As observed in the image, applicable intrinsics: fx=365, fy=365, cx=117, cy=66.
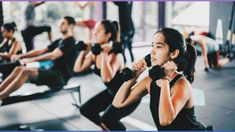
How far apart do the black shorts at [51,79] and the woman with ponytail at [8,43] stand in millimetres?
331

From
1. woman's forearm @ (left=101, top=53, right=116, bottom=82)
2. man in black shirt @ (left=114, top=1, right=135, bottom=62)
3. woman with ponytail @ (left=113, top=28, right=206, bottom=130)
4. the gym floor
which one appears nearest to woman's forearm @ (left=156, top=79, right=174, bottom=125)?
woman with ponytail @ (left=113, top=28, right=206, bottom=130)

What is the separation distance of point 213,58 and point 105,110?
1.19 metres

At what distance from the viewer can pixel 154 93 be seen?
1.92 m

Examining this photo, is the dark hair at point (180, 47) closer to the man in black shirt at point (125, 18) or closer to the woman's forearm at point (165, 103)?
the woman's forearm at point (165, 103)

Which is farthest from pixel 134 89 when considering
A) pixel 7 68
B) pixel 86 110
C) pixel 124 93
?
pixel 7 68

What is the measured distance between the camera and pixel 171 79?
6.08 ft

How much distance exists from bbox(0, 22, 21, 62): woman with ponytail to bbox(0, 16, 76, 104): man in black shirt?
9cm

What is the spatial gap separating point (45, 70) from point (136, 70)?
4.55 feet

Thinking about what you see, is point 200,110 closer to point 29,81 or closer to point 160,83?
point 160,83

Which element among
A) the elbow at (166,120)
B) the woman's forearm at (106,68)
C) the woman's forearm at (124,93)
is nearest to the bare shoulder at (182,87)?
the elbow at (166,120)

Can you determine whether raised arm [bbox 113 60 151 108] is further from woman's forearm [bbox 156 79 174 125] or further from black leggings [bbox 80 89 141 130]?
black leggings [bbox 80 89 141 130]

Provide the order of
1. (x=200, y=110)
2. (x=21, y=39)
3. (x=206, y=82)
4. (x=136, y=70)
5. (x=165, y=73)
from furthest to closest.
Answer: (x=206, y=82)
(x=21, y=39)
(x=200, y=110)
(x=136, y=70)
(x=165, y=73)

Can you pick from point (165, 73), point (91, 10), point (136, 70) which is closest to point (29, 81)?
point (91, 10)

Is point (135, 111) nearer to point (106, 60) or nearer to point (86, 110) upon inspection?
point (86, 110)
